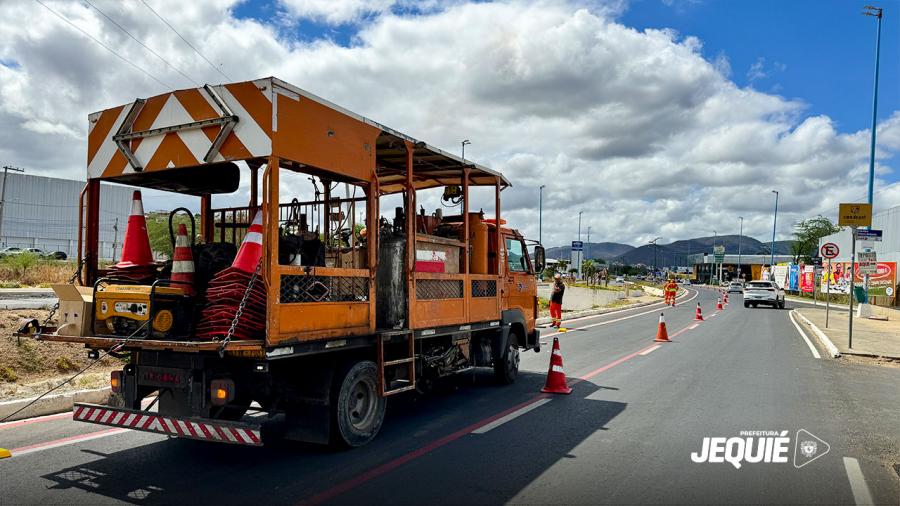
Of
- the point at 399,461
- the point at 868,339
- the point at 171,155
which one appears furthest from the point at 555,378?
the point at 868,339

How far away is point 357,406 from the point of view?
252 inches

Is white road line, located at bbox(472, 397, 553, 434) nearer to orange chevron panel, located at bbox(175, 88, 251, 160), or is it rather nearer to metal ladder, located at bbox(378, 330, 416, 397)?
metal ladder, located at bbox(378, 330, 416, 397)

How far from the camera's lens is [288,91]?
5.45 m

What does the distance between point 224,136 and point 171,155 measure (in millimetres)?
723

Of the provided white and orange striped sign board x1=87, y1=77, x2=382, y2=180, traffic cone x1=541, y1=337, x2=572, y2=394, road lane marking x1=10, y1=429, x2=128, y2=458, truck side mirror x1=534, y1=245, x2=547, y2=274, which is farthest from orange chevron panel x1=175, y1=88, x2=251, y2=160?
truck side mirror x1=534, y1=245, x2=547, y2=274

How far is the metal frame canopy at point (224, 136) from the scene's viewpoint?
17.6 ft

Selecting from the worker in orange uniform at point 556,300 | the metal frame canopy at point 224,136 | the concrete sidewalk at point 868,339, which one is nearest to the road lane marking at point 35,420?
the metal frame canopy at point 224,136

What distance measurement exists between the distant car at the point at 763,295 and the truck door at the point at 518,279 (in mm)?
33123

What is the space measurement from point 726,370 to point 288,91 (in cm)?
984

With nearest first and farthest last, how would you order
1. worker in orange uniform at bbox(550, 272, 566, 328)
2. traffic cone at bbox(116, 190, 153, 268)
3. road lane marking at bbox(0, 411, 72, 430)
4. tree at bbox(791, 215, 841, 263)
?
traffic cone at bbox(116, 190, 153, 268) → road lane marking at bbox(0, 411, 72, 430) → worker in orange uniform at bbox(550, 272, 566, 328) → tree at bbox(791, 215, 841, 263)

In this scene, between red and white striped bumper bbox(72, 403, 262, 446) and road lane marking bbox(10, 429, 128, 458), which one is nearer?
red and white striped bumper bbox(72, 403, 262, 446)

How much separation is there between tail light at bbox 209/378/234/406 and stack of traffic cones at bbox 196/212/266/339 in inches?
14.8
